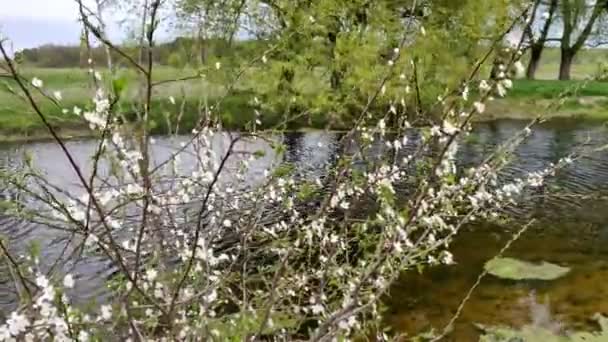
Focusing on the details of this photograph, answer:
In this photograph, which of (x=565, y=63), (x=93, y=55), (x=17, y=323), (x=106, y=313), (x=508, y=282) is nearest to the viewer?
(x=17, y=323)

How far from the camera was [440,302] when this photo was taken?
26.7 feet

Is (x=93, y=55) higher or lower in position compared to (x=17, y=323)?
higher

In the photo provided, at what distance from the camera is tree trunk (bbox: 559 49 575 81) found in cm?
3550

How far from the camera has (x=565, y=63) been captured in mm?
36031

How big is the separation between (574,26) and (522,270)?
28.3 meters

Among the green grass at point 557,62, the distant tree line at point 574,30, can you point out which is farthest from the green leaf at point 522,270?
the green grass at point 557,62

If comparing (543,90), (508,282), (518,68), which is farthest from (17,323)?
(543,90)

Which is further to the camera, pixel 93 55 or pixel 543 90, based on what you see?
pixel 543 90

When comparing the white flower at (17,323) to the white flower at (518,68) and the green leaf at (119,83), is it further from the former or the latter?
the white flower at (518,68)

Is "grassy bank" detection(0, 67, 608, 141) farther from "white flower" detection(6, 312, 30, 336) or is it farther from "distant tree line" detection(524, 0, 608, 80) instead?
"white flower" detection(6, 312, 30, 336)

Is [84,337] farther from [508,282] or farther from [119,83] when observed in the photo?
[508,282]

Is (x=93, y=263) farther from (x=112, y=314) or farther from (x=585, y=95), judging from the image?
(x=585, y=95)

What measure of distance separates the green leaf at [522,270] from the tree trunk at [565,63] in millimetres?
28521

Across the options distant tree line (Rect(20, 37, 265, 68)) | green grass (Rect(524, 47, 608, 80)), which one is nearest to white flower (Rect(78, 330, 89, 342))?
distant tree line (Rect(20, 37, 265, 68))
